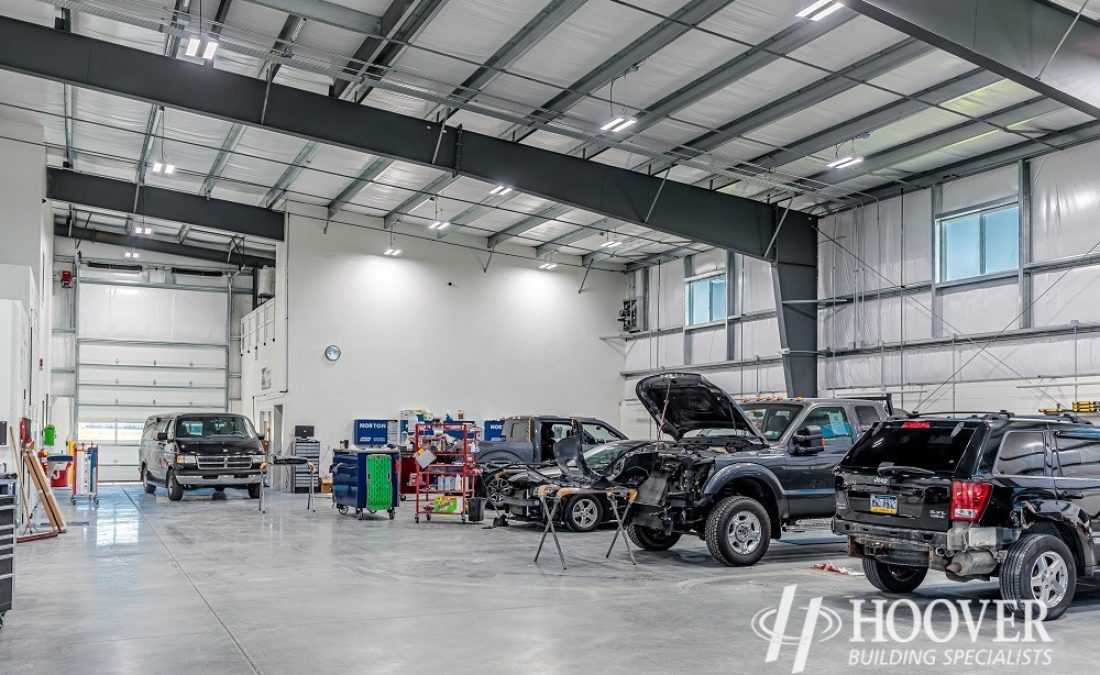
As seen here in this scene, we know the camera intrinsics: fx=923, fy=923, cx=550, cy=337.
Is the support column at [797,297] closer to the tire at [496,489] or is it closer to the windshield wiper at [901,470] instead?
the tire at [496,489]

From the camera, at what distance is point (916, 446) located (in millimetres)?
7328

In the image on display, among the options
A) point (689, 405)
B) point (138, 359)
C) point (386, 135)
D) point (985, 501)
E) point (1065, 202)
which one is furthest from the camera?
point (138, 359)

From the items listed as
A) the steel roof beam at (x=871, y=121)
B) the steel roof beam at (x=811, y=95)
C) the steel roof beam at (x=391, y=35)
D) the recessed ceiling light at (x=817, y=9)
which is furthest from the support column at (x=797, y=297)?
the steel roof beam at (x=391, y=35)

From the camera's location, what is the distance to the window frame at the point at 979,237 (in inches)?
632

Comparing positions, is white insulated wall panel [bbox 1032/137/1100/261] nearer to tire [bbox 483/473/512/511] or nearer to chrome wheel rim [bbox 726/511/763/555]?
chrome wheel rim [bbox 726/511/763/555]

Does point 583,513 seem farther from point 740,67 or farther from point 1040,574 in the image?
point 1040,574

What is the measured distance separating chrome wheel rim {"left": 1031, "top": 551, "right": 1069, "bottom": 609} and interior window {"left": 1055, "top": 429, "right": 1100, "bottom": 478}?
0.73m

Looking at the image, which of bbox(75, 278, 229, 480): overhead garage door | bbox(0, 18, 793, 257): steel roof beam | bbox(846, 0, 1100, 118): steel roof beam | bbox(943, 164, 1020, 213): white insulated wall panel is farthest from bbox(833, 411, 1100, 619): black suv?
bbox(75, 278, 229, 480): overhead garage door

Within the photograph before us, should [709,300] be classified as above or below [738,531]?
above

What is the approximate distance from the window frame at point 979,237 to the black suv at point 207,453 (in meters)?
13.5

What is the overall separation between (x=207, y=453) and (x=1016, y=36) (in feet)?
50.0

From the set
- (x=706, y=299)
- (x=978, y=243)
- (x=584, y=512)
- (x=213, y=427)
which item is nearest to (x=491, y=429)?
(x=706, y=299)

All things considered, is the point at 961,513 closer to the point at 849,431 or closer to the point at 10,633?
the point at 849,431

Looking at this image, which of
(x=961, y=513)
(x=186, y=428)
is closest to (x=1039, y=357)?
(x=961, y=513)
